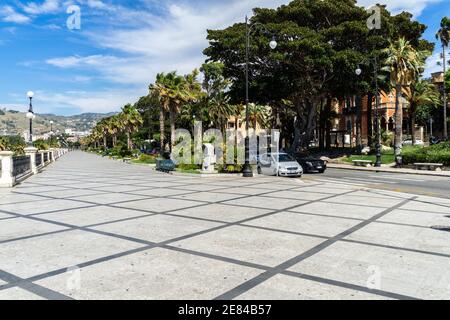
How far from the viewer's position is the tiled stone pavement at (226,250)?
A: 5062 mm

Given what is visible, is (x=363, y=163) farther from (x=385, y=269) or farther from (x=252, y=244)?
(x=385, y=269)

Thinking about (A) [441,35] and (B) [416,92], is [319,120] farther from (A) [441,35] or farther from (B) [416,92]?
(A) [441,35]

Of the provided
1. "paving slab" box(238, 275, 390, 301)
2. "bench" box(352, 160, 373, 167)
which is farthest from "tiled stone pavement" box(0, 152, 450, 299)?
"bench" box(352, 160, 373, 167)

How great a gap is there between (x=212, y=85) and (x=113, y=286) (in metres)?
60.2

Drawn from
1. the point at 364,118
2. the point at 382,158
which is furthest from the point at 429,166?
the point at 364,118

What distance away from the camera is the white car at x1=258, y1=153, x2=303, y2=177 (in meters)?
23.7

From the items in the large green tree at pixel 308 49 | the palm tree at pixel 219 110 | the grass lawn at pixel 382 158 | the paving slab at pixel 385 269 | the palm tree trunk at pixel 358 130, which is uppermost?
the large green tree at pixel 308 49

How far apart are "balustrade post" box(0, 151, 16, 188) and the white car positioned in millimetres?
14206

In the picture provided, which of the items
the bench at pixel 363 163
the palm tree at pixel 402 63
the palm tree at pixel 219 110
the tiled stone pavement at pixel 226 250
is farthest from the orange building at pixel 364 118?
the tiled stone pavement at pixel 226 250

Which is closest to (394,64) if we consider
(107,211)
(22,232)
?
(107,211)

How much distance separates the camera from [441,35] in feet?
203

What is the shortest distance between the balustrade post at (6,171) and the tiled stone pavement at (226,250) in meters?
7.03

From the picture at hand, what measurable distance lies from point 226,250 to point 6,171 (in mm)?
16156

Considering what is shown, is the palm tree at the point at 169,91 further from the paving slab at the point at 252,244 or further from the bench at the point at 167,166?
the paving slab at the point at 252,244
